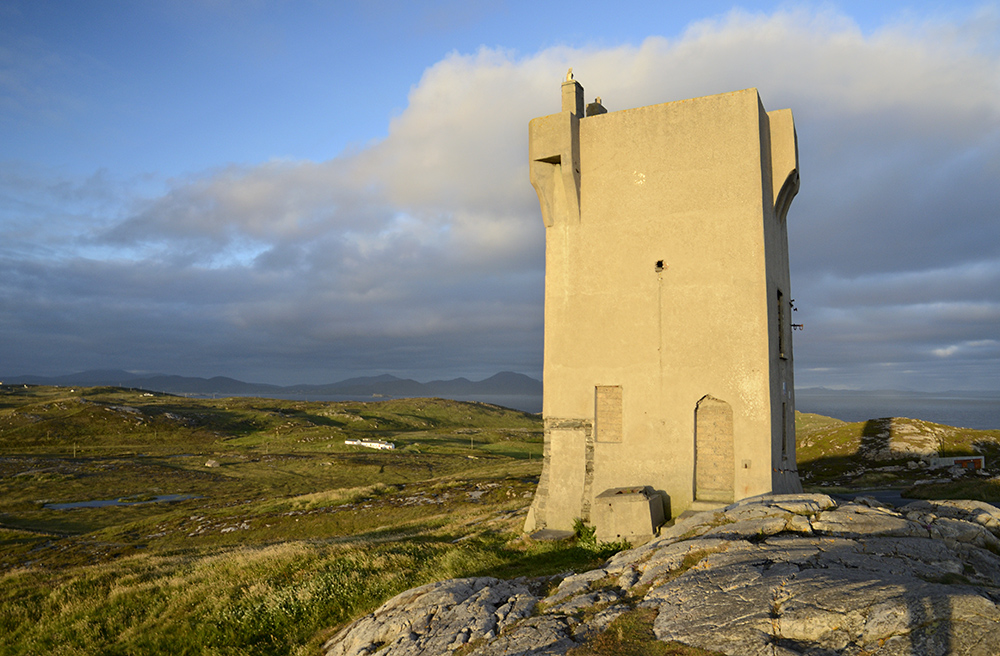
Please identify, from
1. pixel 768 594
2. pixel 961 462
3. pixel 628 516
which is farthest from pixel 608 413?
pixel 961 462

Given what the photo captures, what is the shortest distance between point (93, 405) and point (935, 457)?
114 meters

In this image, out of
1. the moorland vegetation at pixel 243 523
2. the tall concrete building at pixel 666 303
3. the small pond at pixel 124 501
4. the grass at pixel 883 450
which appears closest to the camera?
the moorland vegetation at pixel 243 523

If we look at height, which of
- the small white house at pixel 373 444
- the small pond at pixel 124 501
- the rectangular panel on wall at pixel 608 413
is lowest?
the small pond at pixel 124 501

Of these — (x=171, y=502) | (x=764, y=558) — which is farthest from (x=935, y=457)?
(x=171, y=502)

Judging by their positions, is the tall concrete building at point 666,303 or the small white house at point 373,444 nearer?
the tall concrete building at point 666,303

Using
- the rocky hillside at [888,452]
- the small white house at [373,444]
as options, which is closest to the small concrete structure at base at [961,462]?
the rocky hillside at [888,452]

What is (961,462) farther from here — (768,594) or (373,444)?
(373,444)

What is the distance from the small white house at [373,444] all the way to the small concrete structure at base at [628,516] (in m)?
70.4

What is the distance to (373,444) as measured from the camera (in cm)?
8412

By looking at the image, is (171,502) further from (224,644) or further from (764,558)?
(764,558)

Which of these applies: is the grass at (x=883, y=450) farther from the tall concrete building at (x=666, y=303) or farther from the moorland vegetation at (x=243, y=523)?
the tall concrete building at (x=666, y=303)

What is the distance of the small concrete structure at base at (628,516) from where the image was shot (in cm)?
1502

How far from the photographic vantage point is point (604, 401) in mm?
17797

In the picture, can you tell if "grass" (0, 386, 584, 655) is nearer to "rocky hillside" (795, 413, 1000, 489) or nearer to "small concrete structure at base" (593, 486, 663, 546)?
"small concrete structure at base" (593, 486, 663, 546)
